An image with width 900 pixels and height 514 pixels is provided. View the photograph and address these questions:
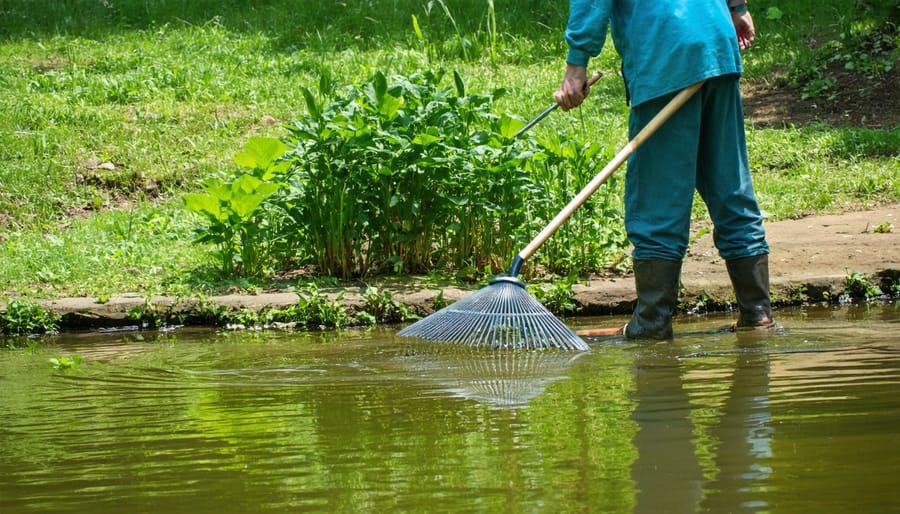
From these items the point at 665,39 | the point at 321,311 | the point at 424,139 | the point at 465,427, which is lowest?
the point at 465,427

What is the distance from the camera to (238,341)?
5270mm

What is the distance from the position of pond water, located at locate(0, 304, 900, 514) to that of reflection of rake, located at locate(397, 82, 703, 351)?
83mm

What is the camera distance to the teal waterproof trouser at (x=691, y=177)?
4617 mm

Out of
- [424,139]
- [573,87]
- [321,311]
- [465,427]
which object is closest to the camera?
[465,427]

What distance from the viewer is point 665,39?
181 inches

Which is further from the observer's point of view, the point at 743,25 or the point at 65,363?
the point at 743,25

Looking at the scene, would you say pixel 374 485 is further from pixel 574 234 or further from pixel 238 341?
pixel 574 234

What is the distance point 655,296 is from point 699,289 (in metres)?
1.23

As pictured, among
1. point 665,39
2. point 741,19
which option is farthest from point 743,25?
point 665,39

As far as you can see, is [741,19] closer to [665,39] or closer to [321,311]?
[665,39]

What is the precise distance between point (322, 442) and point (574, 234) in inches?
135

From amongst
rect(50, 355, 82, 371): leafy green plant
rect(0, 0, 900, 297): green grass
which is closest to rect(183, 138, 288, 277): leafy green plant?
rect(0, 0, 900, 297): green grass

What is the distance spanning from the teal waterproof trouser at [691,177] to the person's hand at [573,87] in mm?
237

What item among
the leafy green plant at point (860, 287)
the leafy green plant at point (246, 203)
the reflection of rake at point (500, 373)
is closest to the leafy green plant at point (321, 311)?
the leafy green plant at point (246, 203)
